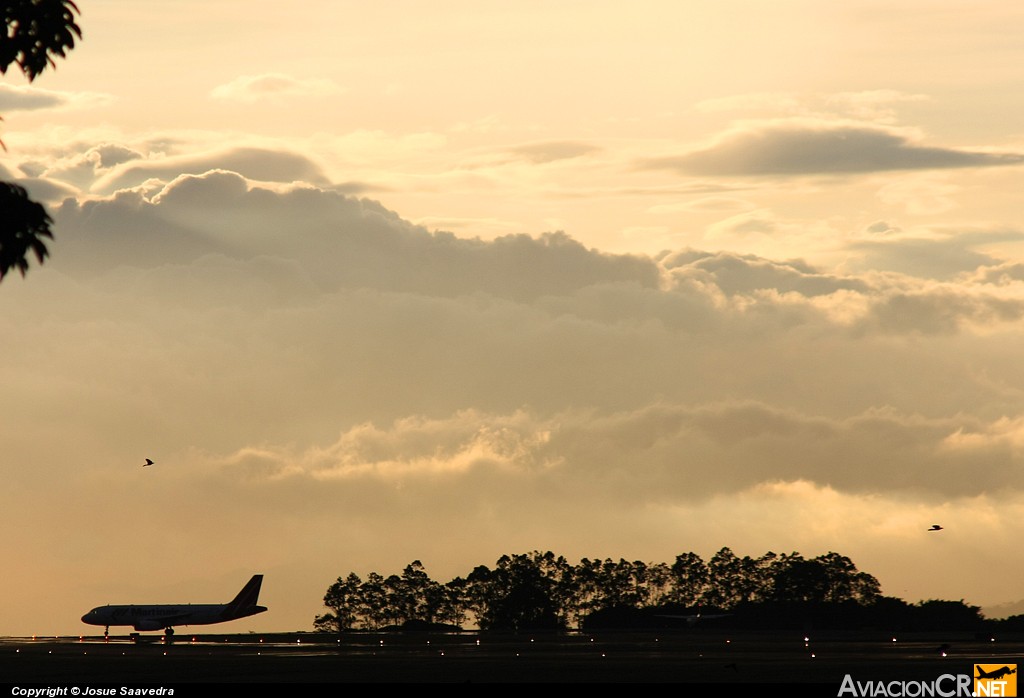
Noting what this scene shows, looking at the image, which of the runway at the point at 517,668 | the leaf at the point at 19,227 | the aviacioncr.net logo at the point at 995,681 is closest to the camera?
the leaf at the point at 19,227

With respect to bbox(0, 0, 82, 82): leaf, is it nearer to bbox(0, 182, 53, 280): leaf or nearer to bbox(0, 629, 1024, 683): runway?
bbox(0, 182, 53, 280): leaf

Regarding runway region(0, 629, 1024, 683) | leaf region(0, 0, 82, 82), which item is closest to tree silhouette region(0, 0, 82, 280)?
Result: leaf region(0, 0, 82, 82)

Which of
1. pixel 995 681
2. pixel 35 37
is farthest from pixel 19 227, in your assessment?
pixel 995 681

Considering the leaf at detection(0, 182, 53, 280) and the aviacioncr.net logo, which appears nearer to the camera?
the leaf at detection(0, 182, 53, 280)

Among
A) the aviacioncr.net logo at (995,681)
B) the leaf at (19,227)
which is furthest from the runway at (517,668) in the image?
the leaf at (19,227)

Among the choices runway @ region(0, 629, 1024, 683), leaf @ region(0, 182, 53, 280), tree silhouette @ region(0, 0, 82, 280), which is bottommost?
runway @ region(0, 629, 1024, 683)

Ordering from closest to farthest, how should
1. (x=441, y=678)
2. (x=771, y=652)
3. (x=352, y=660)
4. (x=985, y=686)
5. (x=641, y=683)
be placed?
(x=985, y=686), (x=641, y=683), (x=441, y=678), (x=352, y=660), (x=771, y=652)

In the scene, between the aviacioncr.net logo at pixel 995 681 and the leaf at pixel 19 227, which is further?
the aviacioncr.net logo at pixel 995 681

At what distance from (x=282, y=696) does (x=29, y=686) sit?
19361 mm

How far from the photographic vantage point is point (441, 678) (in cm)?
7862

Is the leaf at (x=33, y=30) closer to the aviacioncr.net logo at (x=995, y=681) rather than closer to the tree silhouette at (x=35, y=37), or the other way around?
the tree silhouette at (x=35, y=37)

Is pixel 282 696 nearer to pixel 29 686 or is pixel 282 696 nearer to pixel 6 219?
pixel 29 686

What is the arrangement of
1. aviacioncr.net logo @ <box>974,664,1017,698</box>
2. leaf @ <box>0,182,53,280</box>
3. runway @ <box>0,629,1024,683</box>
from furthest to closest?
1. runway @ <box>0,629,1024,683</box>
2. aviacioncr.net logo @ <box>974,664,1017,698</box>
3. leaf @ <box>0,182,53,280</box>

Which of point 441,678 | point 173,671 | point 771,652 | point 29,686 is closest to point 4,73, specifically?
point 29,686
